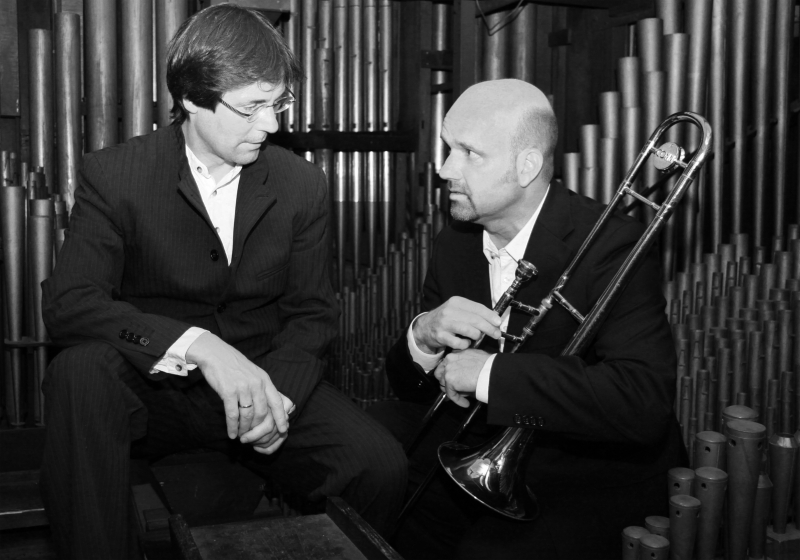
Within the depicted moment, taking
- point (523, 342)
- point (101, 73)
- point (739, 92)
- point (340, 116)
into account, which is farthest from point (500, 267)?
point (340, 116)

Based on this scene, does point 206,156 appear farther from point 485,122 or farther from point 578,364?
point 578,364

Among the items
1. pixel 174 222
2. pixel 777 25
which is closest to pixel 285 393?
pixel 174 222

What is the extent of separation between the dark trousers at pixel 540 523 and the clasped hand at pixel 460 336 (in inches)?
13.5

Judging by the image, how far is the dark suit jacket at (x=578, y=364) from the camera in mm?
2109

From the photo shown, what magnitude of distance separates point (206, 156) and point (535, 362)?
1.00 meters

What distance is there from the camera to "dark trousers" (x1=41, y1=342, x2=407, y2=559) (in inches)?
75.0

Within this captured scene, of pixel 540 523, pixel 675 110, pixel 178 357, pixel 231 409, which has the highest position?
pixel 675 110

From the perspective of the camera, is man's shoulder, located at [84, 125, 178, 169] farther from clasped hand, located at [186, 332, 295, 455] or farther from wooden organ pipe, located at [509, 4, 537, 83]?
wooden organ pipe, located at [509, 4, 537, 83]

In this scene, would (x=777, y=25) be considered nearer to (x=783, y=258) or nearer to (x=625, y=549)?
(x=783, y=258)

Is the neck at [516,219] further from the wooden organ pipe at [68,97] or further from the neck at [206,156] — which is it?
the wooden organ pipe at [68,97]

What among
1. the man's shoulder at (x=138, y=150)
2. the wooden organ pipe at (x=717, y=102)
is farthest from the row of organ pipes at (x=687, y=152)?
the man's shoulder at (x=138, y=150)

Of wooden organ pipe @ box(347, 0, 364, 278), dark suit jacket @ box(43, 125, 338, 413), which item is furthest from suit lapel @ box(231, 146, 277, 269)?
wooden organ pipe @ box(347, 0, 364, 278)

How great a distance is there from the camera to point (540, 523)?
225 centimetres

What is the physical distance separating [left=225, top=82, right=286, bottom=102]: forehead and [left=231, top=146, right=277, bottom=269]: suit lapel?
24 centimetres
